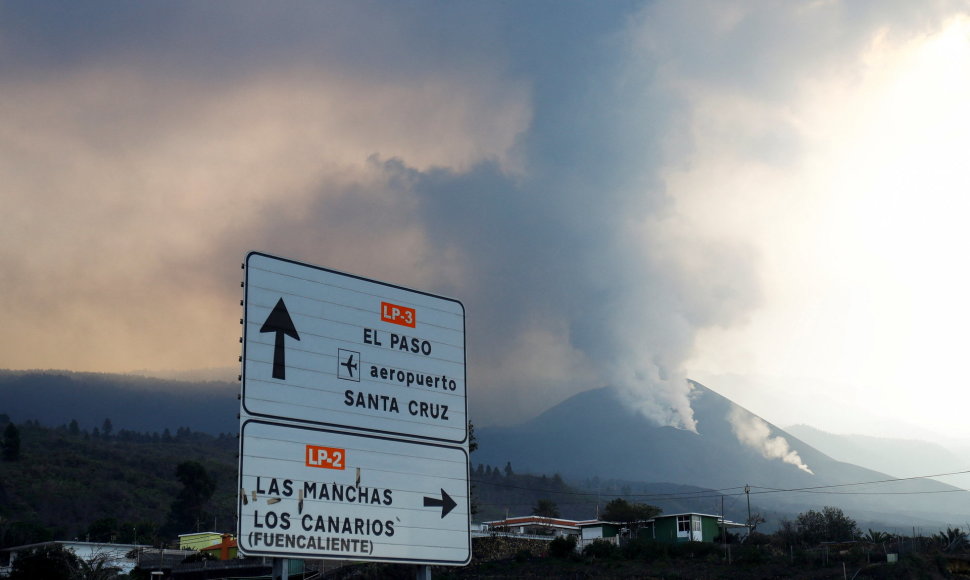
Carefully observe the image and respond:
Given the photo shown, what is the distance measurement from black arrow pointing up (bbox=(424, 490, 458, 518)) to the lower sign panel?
1 cm

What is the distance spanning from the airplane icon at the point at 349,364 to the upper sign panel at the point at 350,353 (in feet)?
0.04

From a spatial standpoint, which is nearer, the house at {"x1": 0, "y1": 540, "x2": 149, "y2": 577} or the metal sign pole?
the metal sign pole

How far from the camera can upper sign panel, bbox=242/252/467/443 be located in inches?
457

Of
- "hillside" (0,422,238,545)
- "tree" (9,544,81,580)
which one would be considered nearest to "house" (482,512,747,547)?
"hillside" (0,422,238,545)

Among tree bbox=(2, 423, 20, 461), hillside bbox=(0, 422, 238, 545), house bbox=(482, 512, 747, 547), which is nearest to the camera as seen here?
house bbox=(482, 512, 747, 547)

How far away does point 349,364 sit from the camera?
12.5m

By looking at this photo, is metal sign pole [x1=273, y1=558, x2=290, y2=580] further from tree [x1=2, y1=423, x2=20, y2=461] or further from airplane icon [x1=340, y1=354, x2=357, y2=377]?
tree [x1=2, y1=423, x2=20, y2=461]

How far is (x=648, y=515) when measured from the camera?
94688 mm

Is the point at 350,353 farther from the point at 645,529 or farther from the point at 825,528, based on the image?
the point at 645,529

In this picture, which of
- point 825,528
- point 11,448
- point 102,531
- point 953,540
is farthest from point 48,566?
point 11,448

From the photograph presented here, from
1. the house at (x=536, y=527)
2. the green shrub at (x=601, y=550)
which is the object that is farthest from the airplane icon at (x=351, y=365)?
the house at (x=536, y=527)

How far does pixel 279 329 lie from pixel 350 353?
3.61ft

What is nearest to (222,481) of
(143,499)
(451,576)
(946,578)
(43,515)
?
(143,499)

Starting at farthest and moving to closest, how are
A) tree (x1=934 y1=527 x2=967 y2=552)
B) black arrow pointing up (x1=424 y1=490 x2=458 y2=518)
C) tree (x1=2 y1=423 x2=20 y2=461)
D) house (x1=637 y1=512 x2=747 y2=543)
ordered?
tree (x1=2 y1=423 x2=20 y2=461) → house (x1=637 y1=512 x2=747 y2=543) → tree (x1=934 y1=527 x2=967 y2=552) → black arrow pointing up (x1=424 y1=490 x2=458 y2=518)
